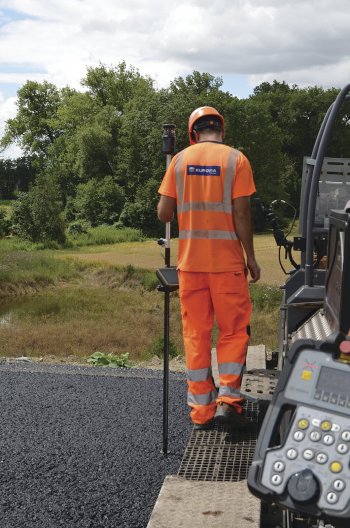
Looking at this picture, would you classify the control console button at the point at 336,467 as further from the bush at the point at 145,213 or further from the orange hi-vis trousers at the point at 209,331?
the bush at the point at 145,213

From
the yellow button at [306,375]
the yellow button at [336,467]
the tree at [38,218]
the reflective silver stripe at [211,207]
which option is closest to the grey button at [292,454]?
the yellow button at [336,467]

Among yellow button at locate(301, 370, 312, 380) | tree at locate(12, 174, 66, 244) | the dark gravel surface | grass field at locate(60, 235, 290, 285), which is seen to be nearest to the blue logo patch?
the dark gravel surface

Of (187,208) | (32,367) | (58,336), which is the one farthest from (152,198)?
(187,208)

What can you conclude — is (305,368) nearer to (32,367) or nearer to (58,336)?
(32,367)

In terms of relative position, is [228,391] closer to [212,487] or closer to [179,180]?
[212,487]

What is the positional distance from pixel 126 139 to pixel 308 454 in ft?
174

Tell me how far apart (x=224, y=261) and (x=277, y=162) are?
144 feet

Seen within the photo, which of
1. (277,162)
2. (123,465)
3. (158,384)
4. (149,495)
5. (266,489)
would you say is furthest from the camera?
(277,162)

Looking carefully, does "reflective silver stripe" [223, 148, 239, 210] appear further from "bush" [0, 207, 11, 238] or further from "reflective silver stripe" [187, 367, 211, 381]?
"bush" [0, 207, 11, 238]

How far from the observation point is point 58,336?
1627 centimetres

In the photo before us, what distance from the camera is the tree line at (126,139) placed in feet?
155

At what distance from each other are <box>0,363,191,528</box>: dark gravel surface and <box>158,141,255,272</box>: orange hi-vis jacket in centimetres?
126

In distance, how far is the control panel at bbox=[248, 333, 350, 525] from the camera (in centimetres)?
194

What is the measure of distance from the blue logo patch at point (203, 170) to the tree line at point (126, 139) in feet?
130
